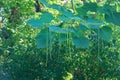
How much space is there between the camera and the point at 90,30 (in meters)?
1.10

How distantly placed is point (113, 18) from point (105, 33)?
53 mm

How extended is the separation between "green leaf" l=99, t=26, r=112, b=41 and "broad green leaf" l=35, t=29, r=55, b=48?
0.15 meters

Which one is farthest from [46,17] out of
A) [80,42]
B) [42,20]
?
[80,42]

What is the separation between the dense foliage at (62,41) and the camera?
109 cm

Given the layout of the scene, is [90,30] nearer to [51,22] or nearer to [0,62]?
[51,22]

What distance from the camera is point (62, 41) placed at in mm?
1131

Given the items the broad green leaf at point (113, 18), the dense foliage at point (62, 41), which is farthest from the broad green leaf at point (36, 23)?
the broad green leaf at point (113, 18)

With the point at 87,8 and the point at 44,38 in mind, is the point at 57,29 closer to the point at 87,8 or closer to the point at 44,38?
the point at 44,38

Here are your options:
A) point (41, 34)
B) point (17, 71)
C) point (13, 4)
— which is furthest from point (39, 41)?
point (13, 4)

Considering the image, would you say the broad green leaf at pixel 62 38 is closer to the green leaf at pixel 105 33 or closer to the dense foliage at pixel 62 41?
the dense foliage at pixel 62 41

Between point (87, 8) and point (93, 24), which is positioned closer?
point (93, 24)

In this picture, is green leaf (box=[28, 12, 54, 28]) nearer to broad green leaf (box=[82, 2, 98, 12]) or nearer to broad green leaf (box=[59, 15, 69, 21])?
broad green leaf (box=[59, 15, 69, 21])

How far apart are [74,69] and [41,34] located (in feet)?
14.7

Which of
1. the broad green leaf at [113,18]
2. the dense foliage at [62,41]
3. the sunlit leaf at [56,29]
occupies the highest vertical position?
the sunlit leaf at [56,29]
